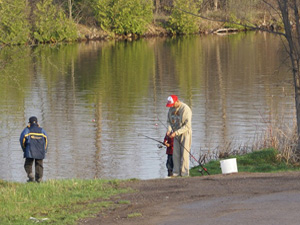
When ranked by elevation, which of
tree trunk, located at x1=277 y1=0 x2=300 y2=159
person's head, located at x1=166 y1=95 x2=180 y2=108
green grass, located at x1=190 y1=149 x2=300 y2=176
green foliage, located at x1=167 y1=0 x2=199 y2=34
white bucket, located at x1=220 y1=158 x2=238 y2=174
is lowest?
green grass, located at x1=190 y1=149 x2=300 y2=176

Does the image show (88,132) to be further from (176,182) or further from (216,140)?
(176,182)

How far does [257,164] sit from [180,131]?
9.96ft

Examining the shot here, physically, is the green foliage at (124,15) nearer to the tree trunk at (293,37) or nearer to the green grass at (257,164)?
the green grass at (257,164)

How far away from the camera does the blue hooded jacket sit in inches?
541

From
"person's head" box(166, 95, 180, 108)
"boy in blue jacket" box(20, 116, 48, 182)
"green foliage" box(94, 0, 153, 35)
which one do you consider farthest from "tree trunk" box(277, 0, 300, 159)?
"green foliage" box(94, 0, 153, 35)

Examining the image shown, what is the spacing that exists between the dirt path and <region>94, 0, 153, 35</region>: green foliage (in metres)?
61.8

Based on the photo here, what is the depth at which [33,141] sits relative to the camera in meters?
13.8

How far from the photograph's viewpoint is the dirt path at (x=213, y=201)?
8.39m

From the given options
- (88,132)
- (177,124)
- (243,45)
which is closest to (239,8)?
(177,124)

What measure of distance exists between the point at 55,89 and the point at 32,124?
64.7 feet

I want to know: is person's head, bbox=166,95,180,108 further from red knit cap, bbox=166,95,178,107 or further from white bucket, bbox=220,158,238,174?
white bucket, bbox=220,158,238,174

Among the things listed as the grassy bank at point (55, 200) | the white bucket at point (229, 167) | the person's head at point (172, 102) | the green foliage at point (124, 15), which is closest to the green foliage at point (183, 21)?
the green foliage at point (124, 15)

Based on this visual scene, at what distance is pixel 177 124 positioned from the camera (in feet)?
42.2

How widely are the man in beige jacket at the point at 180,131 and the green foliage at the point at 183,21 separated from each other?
61576 mm
